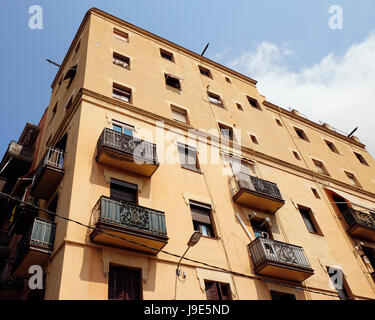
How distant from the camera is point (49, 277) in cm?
1183

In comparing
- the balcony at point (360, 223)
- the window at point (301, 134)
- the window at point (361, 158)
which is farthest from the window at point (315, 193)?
the window at point (361, 158)

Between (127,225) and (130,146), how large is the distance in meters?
3.88

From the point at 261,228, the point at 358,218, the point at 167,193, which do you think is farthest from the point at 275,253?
the point at 358,218

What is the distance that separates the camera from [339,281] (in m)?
17.2

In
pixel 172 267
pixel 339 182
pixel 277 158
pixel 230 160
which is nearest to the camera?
pixel 172 267

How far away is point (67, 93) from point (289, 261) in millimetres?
14681

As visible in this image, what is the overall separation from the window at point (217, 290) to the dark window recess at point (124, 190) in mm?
4240

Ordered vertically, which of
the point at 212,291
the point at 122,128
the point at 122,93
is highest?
the point at 122,93

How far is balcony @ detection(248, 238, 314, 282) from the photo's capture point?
14562 mm

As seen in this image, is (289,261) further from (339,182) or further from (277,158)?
(339,182)

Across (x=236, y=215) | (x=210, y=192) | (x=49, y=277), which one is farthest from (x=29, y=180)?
(x=236, y=215)

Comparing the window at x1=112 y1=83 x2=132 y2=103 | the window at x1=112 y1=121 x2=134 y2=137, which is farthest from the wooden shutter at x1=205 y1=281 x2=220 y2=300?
the window at x1=112 y1=83 x2=132 y2=103

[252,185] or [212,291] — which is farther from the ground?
[252,185]

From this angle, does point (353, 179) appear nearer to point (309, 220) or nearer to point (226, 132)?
point (309, 220)
